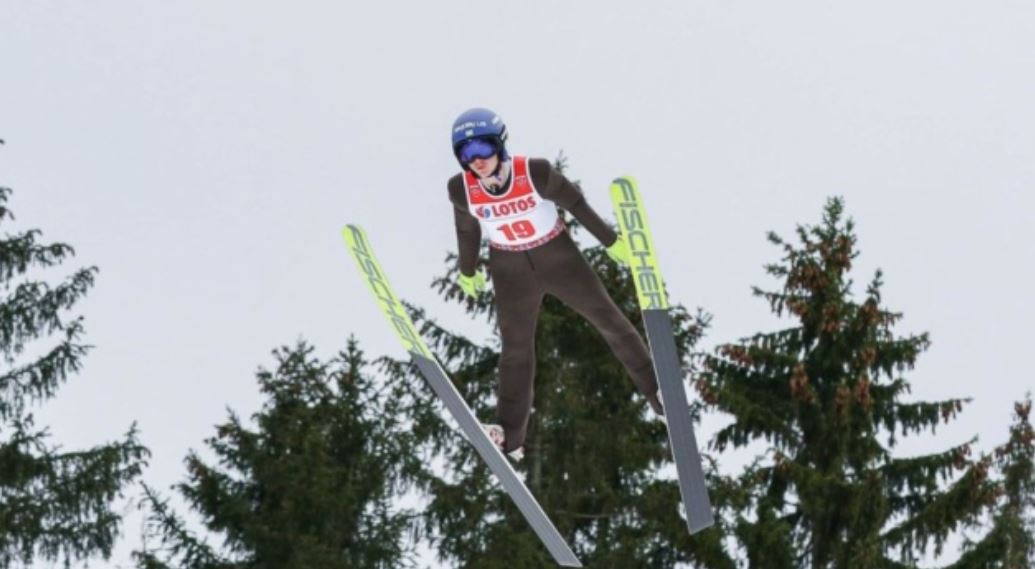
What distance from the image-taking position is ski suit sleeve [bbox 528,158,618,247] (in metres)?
15.4

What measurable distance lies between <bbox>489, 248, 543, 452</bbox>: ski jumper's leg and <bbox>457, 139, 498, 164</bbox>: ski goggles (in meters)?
0.99

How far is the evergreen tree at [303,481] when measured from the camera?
2986cm

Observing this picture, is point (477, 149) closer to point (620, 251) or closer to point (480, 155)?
point (480, 155)

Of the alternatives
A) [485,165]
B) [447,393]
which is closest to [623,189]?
[485,165]

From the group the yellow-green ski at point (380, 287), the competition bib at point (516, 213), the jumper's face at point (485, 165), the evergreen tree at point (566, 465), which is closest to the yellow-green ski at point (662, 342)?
the competition bib at point (516, 213)

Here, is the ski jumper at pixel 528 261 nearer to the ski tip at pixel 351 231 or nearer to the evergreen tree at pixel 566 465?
the ski tip at pixel 351 231

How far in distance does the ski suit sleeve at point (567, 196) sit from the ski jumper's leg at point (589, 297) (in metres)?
0.32

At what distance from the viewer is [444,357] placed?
92.0 feet

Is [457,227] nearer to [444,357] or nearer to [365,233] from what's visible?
[365,233]

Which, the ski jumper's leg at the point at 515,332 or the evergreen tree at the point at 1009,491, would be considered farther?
the evergreen tree at the point at 1009,491

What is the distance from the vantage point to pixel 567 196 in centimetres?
1551

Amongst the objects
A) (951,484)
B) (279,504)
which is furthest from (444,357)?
(951,484)

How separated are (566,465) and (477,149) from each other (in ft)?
47.5

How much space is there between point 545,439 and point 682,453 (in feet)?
43.2
